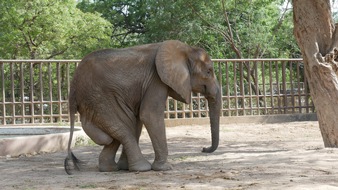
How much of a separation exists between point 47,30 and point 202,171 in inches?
666

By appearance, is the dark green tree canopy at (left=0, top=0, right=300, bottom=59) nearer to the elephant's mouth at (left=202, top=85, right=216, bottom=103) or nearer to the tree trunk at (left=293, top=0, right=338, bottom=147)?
the tree trunk at (left=293, top=0, right=338, bottom=147)

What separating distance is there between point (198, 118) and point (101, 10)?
1452cm

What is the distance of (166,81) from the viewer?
7438 millimetres

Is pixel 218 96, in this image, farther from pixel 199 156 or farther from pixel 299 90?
pixel 299 90

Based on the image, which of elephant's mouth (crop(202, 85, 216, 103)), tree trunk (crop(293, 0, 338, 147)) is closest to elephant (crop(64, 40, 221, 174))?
elephant's mouth (crop(202, 85, 216, 103))

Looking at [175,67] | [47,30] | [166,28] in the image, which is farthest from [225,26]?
[175,67]

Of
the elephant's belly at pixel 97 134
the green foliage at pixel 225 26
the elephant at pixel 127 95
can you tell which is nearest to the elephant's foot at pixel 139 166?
the elephant at pixel 127 95

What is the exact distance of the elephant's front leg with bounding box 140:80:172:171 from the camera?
289 inches

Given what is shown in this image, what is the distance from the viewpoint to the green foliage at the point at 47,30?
880 inches

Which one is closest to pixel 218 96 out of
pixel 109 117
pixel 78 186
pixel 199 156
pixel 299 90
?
pixel 199 156

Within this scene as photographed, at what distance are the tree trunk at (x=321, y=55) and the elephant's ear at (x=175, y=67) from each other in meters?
2.31

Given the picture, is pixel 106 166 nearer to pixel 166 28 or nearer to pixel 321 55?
pixel 321 55

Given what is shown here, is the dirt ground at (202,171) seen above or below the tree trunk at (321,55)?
below

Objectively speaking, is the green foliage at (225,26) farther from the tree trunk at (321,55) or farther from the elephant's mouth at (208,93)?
the elephant's mouth at (208,93)
